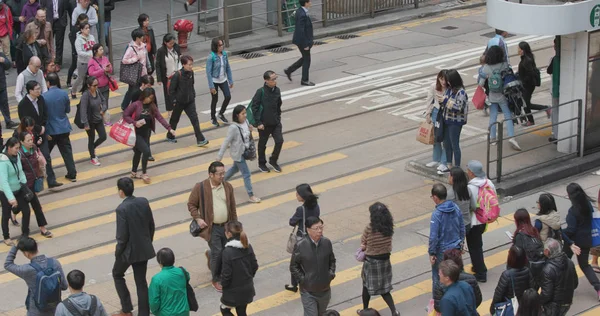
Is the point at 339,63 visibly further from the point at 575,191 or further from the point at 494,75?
the point at 575,191

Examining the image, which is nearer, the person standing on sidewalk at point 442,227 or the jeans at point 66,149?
the person standing on sidewalk at point 442,227

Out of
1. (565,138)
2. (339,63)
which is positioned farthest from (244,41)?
(565,138)

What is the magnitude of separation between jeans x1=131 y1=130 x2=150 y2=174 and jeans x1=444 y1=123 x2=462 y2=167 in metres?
4.41

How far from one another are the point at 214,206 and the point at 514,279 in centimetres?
371

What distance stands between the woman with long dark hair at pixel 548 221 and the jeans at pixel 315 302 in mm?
2436

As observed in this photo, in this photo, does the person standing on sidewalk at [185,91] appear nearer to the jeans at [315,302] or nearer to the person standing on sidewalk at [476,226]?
the person standing on sidewalk at [476,226]

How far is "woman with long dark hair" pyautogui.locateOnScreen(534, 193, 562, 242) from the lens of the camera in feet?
39.5

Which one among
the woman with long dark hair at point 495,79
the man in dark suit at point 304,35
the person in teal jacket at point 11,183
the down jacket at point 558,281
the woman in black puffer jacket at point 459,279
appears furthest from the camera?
the man in dark suit at point 304,35

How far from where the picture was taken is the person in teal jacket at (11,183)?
1434 centimetres

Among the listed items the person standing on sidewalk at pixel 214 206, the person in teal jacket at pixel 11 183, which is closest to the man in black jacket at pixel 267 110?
the person in teal jacket at pixel 11 183

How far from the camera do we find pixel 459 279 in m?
10.5

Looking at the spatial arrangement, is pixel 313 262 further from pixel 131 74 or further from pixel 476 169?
pixel 131 74

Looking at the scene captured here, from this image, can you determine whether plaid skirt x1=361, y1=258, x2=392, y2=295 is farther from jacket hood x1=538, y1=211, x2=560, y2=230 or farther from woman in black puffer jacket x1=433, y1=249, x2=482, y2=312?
jacket hood x1=538, y1=211, x2=560, y2=230

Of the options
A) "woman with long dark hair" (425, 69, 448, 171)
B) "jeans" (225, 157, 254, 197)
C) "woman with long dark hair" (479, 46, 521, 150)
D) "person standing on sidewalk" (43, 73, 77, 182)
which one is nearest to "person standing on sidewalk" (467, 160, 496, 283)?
"woman with long dark hair" (425, 69, 448, 171)
